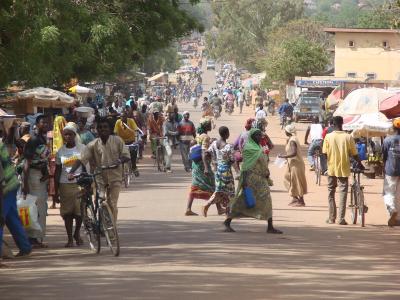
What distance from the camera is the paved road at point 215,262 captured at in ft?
34.0

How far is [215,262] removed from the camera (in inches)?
493

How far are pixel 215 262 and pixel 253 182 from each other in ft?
12.1

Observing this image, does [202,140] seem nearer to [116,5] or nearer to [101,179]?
[101,179]

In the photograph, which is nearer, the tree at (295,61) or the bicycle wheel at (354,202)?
the bicycle wheel at (354,202)

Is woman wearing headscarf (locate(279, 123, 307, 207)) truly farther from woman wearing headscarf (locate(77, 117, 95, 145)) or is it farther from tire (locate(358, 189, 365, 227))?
woman wearing headscarf (locate(77, 117, 95, 145))

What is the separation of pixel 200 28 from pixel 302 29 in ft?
186

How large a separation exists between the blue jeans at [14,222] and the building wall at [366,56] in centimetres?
5818

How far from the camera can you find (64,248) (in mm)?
14508

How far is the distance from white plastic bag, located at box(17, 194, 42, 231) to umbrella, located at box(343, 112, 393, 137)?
459 inches

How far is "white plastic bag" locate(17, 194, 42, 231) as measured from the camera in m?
14.2

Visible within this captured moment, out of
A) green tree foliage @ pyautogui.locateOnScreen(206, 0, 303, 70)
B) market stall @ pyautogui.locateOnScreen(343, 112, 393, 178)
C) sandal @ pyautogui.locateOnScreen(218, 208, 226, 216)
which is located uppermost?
green tree foliage @ pyautogui.locateOnScreen(206, 0, 303, 70)

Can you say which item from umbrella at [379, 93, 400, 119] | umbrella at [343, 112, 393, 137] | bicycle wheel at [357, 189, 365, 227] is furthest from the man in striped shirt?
bicycle wheel at [357, 189, 365, 227]

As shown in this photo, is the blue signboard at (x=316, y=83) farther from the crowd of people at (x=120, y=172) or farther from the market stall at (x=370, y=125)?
the crowd of people at (x=120, y=172)

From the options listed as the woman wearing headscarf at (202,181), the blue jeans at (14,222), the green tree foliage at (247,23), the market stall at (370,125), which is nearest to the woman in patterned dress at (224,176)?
the woman wearing headscarf at (202,181)
